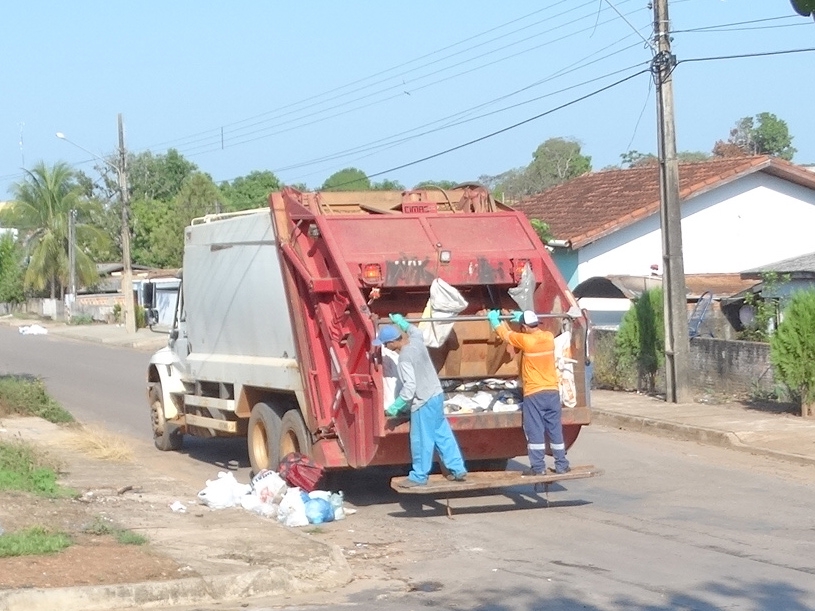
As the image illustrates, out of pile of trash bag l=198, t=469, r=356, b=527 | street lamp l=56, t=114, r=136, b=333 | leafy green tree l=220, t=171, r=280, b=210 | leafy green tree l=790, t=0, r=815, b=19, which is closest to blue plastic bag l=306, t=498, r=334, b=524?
pile of trash bag l=198, t=469, r=356, b=527

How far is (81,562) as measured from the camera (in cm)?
765

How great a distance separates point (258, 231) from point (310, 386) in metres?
1.86

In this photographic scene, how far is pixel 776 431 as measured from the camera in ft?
47.5

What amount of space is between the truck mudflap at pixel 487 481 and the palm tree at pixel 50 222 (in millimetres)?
57005

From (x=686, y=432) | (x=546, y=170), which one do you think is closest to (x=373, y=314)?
(x=686, y=432)

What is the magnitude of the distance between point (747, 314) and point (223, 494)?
39.9 feet

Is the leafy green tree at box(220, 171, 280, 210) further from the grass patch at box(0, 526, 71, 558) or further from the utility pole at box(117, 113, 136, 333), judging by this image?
the grass patch at box(0, 526, 71, 558)

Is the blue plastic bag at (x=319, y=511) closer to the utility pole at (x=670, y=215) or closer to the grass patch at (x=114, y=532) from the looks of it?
the grass patch at (x=114, y=532)

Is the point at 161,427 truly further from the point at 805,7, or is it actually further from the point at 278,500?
the point at 805,7

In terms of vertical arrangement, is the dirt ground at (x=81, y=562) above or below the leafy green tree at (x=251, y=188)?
below

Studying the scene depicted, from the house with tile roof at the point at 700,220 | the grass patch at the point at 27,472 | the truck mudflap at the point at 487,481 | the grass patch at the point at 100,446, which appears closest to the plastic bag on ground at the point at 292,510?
the truck mudflap at the point at 487,481

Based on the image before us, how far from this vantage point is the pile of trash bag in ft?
32.4

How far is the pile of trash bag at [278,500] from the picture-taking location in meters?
9.87

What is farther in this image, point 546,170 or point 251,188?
point 251,188
